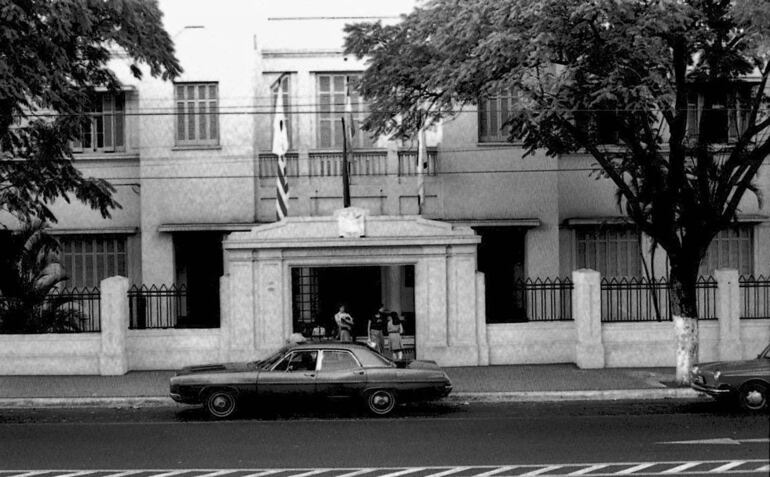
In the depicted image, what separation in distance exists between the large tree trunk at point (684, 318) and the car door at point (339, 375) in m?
6.73

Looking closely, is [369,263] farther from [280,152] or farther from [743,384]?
[743,384]

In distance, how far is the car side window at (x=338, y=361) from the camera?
53.4 ft

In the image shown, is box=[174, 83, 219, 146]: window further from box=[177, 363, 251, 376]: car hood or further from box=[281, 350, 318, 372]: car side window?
box=[281, 350, 318, 372]: car side window

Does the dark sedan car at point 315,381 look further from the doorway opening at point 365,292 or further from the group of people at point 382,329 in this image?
the doorway opening at point 365,292

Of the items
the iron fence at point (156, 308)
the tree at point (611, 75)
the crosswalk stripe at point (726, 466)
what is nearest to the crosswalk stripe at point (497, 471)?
the crosswalk stripe at point (726, 466)

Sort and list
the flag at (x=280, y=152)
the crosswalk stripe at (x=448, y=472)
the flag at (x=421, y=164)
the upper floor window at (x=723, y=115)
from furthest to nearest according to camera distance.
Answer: the upper floor window at (x=723, y=115) < the flag at (x=421, y=164) < the flag at (x=280, y=152) < the crosswalk stripe at (x=448, y=472)

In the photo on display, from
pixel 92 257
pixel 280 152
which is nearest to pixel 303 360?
pixel 280 152

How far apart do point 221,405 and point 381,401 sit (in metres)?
2.68

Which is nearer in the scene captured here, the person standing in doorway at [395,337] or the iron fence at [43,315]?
the person standing in doorway at [395,337]

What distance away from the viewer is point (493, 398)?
18.0 m

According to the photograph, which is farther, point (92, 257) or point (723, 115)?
point (92, 257)

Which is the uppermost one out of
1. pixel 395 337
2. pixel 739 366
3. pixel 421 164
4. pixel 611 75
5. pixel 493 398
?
pixel 611 75

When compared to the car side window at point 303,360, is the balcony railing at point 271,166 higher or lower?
higher

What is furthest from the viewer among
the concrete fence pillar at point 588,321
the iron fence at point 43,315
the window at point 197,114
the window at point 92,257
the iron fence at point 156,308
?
the window at point 92,257
